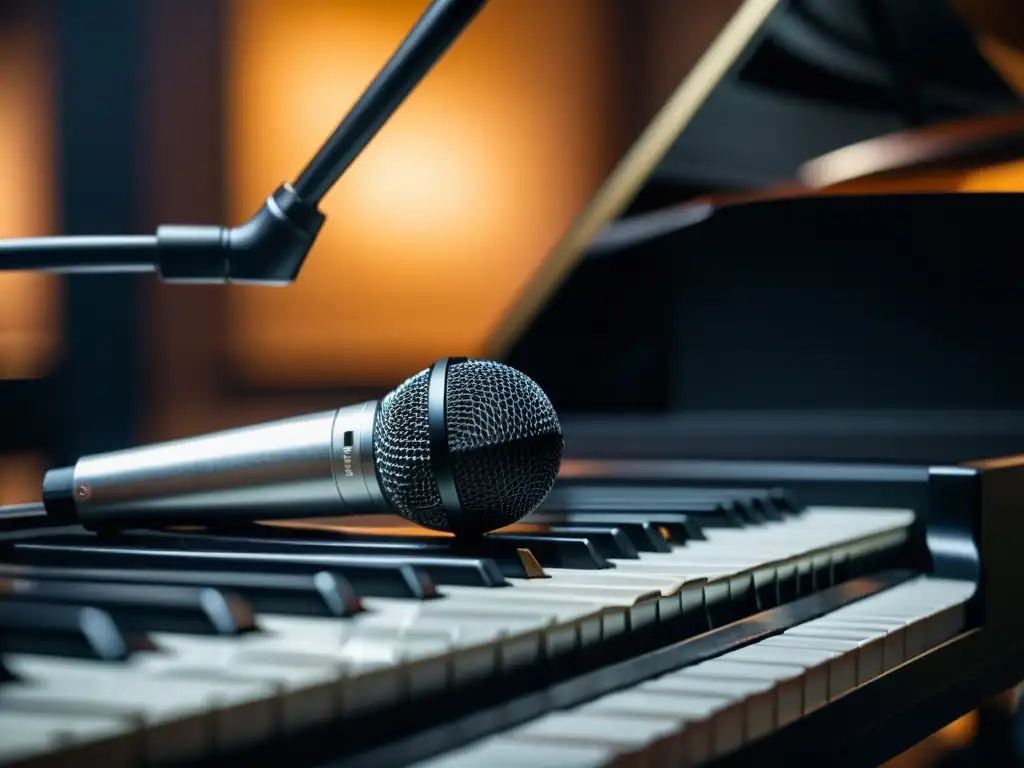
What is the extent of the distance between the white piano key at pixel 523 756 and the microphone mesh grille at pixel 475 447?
309 millimetres

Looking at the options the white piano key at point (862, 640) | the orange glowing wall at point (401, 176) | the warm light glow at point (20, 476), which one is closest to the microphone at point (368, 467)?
the white piano key at point (862, 640)

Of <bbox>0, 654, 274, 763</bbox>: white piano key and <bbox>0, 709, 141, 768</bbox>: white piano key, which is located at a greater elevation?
<bbox>0, 709, 141, 768</bbox>: white piano key

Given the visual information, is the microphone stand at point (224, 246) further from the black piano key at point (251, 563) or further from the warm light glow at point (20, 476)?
the warm light glow at point (20, 476)

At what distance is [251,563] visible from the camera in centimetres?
79

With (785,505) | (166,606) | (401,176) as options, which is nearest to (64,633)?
(166,606)

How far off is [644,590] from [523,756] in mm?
222

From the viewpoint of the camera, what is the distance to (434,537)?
0.97 meters

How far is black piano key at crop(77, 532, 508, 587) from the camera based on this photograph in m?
0.78

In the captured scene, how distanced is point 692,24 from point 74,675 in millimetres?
1857

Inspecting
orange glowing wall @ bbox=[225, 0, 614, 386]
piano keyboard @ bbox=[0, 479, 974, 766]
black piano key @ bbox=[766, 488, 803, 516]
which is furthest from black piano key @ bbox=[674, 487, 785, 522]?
orange glowing wall @ bbox=[225, 0, 614, 386]

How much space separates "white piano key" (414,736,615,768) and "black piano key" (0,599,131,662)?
151 millimetres

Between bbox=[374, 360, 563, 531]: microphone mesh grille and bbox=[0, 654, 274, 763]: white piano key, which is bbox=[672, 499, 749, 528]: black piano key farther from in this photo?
bbox=[0, 654, 274, 763]: white piano key

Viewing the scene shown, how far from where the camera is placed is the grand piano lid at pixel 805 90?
162cm

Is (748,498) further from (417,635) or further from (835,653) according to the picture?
(417,635)
